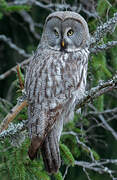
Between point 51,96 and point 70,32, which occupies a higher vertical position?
point 70,32

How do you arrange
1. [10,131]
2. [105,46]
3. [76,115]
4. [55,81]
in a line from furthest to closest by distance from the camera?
[76,115] → [55,81] → [105,46] → [10,131]

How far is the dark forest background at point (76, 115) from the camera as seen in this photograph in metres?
2.87

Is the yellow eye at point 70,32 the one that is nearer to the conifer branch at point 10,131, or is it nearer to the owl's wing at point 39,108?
the owl's wing at point 39,108

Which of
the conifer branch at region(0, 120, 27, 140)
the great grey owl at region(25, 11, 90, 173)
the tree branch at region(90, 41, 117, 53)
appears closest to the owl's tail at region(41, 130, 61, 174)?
the great grey owl at region(25, 11, 90, 173)

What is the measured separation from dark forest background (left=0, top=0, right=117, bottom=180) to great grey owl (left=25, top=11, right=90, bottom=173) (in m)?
0.11

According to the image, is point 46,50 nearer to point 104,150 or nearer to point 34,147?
point 34,147

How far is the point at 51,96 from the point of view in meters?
2.98

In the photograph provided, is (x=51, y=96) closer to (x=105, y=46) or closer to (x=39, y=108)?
(x=39, y=108)

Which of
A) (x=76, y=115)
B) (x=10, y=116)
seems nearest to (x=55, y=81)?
(x=10, y=116)

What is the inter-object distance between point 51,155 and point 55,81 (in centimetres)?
57

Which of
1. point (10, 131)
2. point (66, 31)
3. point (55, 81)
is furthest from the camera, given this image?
point (66, 31)

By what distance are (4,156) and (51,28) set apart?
1.20 m

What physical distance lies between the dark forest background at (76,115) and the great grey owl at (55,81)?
114 mm

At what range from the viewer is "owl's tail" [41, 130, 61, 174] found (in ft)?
9.57
